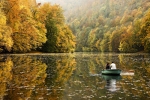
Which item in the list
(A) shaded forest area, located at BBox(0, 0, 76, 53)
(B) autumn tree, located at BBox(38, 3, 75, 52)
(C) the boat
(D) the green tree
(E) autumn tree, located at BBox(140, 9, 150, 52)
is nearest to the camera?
(C) the boat

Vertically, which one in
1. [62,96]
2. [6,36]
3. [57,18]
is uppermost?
[57,18]

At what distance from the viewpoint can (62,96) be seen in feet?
84.3

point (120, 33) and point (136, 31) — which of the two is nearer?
point (136, 31)

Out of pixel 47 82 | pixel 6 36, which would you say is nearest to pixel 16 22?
pixel 6 36

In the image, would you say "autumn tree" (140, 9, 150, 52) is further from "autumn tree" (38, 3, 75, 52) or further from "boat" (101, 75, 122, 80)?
"boat" (101, 75, 122, 80)

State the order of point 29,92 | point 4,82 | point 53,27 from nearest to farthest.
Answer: point 29,92 → point 4,82 → point 53,27

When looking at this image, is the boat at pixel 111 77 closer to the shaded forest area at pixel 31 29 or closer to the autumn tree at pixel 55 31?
the shaded forest area at pixel 31 29

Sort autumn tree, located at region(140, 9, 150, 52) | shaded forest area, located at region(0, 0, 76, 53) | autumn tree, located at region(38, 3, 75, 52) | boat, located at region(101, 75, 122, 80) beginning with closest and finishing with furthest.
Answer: boat, located at region(101, 75, 122, 80) < shaded forest area, located at region(0, 0, 76, 53) < autumn tree, located at region(140, 9, 150, 52) < autumn tree, located at region(38, 3, 75, 52)

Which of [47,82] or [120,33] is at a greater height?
[120,33]

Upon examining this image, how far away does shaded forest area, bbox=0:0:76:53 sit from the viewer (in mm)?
91812

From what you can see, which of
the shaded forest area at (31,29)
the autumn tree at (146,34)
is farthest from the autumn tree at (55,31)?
the autumn tree at (146,34)

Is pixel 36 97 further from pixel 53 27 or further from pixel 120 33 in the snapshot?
pixel 120 33

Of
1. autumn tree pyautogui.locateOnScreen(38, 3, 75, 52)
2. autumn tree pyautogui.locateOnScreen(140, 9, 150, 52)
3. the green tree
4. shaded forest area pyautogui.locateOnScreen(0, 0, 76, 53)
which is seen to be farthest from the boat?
autumn tree pyautogui.locateOnScreen(38, 3, 75, 52)

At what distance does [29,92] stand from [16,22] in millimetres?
73784
